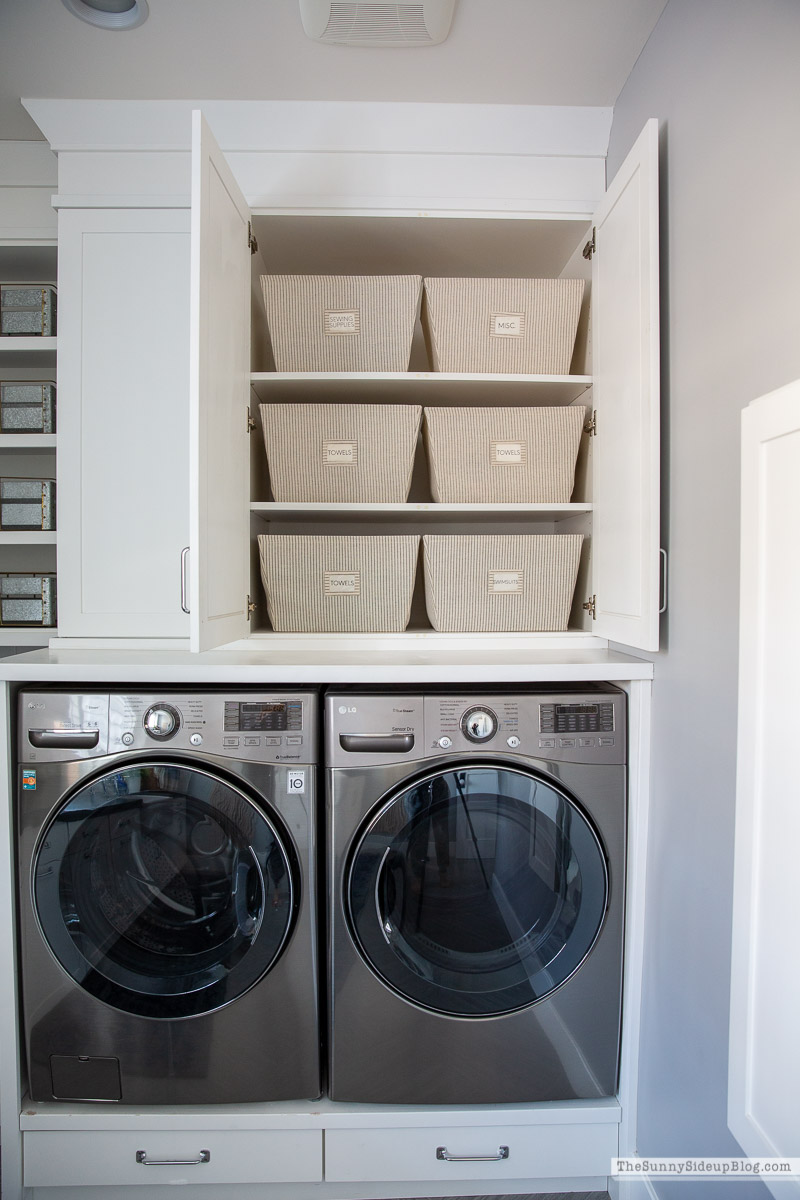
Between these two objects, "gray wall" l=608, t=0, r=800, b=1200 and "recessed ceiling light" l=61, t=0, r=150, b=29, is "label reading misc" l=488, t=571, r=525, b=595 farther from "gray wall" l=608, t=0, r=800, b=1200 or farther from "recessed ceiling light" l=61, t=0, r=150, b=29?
"recessed ceiling light" l=61, t=0, r=150, b=29

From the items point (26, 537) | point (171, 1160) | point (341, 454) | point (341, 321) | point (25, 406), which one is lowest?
point (171, 1160)

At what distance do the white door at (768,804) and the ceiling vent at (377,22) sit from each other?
120cm

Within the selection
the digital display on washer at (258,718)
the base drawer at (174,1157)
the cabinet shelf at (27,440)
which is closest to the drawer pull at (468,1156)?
the base drawer at (174,1157)

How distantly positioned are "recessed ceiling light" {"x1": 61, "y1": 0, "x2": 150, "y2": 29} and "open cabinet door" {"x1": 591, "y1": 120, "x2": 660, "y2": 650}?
1.12 metres

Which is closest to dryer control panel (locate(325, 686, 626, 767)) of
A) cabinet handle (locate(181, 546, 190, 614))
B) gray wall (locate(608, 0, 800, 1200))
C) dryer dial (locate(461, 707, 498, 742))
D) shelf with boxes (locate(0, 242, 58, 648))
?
dryer dial (locate(461, 707, 498, 742))

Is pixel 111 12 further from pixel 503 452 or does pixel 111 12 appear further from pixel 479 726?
pixel 479 726

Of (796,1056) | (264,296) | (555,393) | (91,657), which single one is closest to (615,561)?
(555,393)

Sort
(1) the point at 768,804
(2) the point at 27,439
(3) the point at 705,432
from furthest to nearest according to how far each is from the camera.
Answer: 1. (2) the point at 27,439
2. (3) the point at 705,432
3. (1) the point at 768,804

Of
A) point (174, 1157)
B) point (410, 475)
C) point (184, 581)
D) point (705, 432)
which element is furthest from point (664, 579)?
point (174, 1157)

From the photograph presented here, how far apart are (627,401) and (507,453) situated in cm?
35

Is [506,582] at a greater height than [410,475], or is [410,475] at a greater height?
[410,475]

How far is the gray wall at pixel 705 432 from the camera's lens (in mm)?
972

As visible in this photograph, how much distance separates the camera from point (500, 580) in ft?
5.50

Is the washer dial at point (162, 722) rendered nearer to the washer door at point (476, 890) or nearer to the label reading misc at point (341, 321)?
the washer door at point (476, 890)
